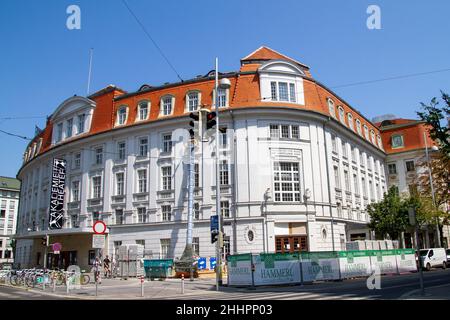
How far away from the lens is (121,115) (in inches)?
1588

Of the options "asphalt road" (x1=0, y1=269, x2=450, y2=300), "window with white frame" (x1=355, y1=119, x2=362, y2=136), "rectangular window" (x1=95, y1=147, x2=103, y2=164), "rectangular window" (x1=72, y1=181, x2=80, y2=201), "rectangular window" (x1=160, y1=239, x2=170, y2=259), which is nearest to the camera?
"asphalt road" (x1=0, y1=269, x2=450, y2=300)

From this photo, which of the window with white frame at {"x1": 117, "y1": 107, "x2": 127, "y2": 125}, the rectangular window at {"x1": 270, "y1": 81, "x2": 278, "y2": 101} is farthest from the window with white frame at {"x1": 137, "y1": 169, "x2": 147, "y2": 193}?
the rectangular window at {"x1": 270, "y1": 81, "x2": 278, "y2": 101}

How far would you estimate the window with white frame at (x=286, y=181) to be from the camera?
33.6 meters

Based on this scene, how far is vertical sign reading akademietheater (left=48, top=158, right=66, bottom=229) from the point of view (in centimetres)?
4097

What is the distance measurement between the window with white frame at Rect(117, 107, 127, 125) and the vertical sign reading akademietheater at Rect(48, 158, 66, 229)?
27.2ft

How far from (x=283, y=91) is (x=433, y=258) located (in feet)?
63.0

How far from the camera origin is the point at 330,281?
21844 millimetres

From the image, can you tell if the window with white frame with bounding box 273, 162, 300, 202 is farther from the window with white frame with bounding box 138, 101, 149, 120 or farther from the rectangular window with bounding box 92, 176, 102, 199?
the rectangular window with bounding box 92, 176, 102, 199

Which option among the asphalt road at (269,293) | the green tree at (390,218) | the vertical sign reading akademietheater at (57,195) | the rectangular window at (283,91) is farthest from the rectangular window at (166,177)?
the green tree at (390,218)

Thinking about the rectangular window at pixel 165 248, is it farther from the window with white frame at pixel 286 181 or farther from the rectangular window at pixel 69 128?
the rectangular window at pixel 69 128

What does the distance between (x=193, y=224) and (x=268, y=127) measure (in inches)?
424

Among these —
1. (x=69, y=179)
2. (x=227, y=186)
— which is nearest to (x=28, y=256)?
(x=69, y=179)

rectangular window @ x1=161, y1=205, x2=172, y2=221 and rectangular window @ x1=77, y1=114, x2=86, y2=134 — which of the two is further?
rectangular window @ x1=77, y1=114, x2=86, y2=134
